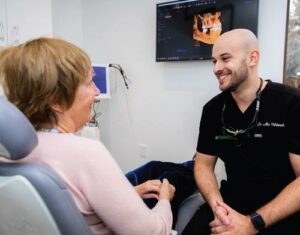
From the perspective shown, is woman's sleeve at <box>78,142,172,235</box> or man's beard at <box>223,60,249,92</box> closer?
woman's sleeve at <box>78,142,172,235</box>

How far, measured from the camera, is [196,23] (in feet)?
7.38

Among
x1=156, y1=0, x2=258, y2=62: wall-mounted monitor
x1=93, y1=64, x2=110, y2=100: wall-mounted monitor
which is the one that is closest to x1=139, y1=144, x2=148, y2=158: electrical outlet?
x1=93, y1=64, x2=110, y2=100: wall-mounted monitor

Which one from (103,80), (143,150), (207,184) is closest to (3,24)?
(103,80)

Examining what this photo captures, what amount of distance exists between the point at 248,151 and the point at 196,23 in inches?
48.3

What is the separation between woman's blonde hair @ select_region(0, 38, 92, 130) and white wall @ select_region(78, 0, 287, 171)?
166 centimetres

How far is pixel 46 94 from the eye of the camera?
77 centimetres

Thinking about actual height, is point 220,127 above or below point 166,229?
above

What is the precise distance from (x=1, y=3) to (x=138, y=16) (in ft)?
3.69

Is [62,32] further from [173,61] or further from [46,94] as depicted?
[46,94]

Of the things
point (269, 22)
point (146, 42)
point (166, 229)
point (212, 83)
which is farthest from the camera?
point (146, 42)

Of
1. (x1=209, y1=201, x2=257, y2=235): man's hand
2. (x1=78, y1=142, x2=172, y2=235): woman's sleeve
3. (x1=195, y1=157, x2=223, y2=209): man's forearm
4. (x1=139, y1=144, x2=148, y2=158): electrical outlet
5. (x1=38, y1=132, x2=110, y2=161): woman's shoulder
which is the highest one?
(x1=38, y1=132, x2=110, y2=161): woman's shoulder

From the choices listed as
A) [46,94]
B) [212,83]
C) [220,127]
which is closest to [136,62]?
[212,83]

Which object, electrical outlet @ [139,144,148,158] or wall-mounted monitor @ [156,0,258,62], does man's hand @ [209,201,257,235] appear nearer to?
wall-mounted monitor @ [156,0,258,62]

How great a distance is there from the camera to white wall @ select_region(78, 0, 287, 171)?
7.95 ft
